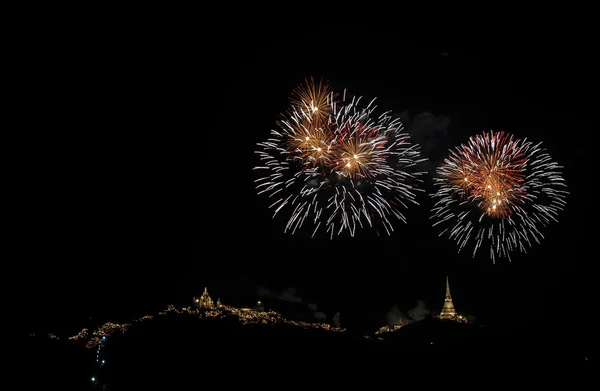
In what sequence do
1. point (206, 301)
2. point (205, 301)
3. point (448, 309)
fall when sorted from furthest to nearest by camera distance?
point (448, 309) < point (206, 301) < point (205, 301)

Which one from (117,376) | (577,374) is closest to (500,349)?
(577,374)

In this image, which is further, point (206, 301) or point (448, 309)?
point (448, 309)

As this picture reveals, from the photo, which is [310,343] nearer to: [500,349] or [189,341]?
[189,341]

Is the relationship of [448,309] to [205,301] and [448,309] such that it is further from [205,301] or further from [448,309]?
[205,301]

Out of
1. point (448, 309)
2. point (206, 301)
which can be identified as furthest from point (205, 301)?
point (448, 309)

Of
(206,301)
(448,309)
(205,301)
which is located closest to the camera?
(205,301)

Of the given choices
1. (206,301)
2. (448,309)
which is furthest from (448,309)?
(206,301)

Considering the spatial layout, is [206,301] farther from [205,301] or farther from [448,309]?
[448,309]

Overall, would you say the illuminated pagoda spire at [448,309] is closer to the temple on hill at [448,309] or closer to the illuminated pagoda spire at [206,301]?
the temple on hill at [448,309]

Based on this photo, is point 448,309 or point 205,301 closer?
point 205,301
